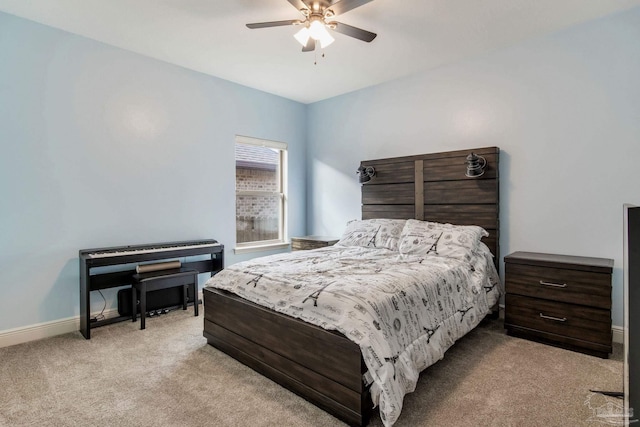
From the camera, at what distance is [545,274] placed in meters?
2.73

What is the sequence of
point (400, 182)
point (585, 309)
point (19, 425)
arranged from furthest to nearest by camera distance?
point (400, 182) → point (585, 309) → point (19, 425)

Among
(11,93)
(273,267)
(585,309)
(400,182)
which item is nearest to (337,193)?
(400,182)

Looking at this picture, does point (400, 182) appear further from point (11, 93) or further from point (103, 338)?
point (11, 93)

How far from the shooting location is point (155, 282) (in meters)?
3.21

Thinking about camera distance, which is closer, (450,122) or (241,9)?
(241,9)

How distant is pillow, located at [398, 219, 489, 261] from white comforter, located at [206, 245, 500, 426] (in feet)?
0.40

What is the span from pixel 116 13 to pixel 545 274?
414 cm

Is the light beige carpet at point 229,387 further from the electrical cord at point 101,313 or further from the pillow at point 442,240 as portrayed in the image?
the pillow at point 442,240

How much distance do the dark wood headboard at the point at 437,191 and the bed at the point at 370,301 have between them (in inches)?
0.4

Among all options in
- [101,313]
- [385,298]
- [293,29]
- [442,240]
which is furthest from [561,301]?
[101,313]

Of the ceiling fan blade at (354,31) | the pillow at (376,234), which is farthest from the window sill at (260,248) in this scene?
the ceiling fan blade at (354,31)

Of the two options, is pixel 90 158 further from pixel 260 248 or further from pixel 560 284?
pixel 560 284

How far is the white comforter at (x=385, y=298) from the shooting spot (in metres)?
1.74

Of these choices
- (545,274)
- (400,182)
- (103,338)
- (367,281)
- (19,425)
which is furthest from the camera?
(400,182)
